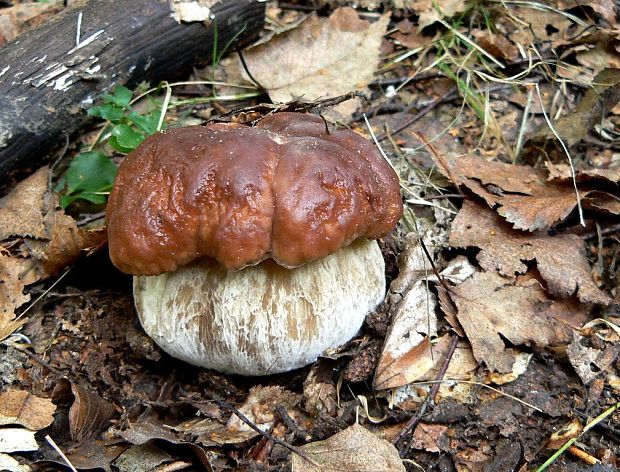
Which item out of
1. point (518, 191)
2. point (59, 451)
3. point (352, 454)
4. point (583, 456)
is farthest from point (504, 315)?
point (59, 451)

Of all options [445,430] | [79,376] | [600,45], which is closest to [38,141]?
[79,376]

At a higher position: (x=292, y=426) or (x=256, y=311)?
(x=256, y=311)

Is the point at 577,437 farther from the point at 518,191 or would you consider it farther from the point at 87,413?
the point at 87,413

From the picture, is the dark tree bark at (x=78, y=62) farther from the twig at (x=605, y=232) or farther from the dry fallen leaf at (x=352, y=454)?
the twig at (x=605, y=232)

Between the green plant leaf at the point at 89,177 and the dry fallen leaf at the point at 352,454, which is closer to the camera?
the dry fallen leaf at the point at 352,454

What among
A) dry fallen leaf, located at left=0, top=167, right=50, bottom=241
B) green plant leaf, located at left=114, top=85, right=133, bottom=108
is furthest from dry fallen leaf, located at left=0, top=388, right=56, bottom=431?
green plant leaf, located at left=114, top=85, right=133, bottom=108

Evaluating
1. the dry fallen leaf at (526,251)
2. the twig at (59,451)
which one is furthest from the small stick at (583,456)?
the twig at (59,451)

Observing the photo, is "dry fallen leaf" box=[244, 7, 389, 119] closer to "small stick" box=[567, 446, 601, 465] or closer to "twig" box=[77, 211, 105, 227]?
"twig" box=[77, 211, 105, 227]
